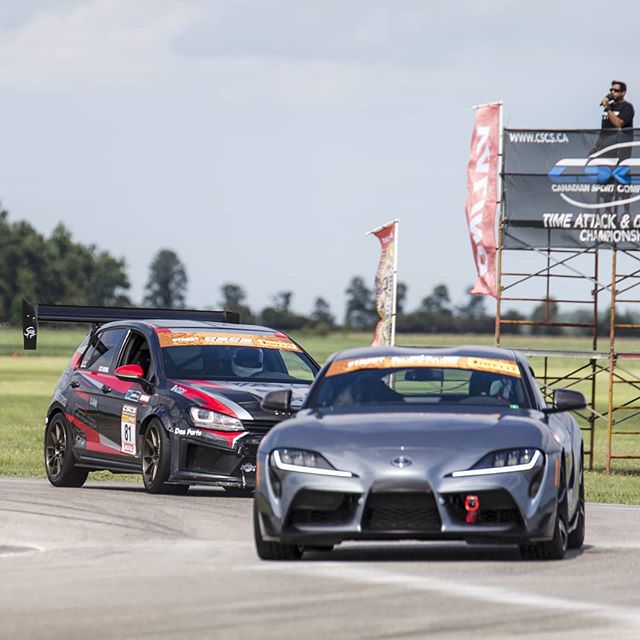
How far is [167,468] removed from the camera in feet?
56.7

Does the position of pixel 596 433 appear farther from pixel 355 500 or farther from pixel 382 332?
pixel 355 500

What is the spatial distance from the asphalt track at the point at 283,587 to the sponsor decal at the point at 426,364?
1208 millimetres

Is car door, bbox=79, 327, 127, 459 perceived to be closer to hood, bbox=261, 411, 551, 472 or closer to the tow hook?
the tow hook

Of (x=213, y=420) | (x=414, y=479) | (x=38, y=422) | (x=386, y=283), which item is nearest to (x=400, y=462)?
(x=414, y=479)

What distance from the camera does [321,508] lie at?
1116 cm

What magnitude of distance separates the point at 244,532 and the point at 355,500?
110 inches

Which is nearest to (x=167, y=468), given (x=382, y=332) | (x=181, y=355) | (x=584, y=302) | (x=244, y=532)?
(x=181, y=355)

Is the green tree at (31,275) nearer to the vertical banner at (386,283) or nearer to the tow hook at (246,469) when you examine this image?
the vertical banner at (386,283)

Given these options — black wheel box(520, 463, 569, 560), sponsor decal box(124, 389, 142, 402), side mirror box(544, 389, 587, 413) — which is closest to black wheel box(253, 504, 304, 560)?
black wheel box(520, 463, 569, 560)

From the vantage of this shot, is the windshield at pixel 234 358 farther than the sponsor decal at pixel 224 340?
No

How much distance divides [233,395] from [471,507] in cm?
633

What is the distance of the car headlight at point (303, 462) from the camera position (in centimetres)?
1116

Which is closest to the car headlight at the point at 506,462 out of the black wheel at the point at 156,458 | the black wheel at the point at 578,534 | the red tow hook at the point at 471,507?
the red tow hook at the point at 471,507

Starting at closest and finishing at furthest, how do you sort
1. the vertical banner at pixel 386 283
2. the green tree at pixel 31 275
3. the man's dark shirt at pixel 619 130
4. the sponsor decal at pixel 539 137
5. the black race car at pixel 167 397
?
the black race car at pixel 167 397
the man's dark shirt at pixel 619 130
the sponsor decal at pixel 539 137
the vertical banner at pixel 386 283
the green tree at pixel 31 275
